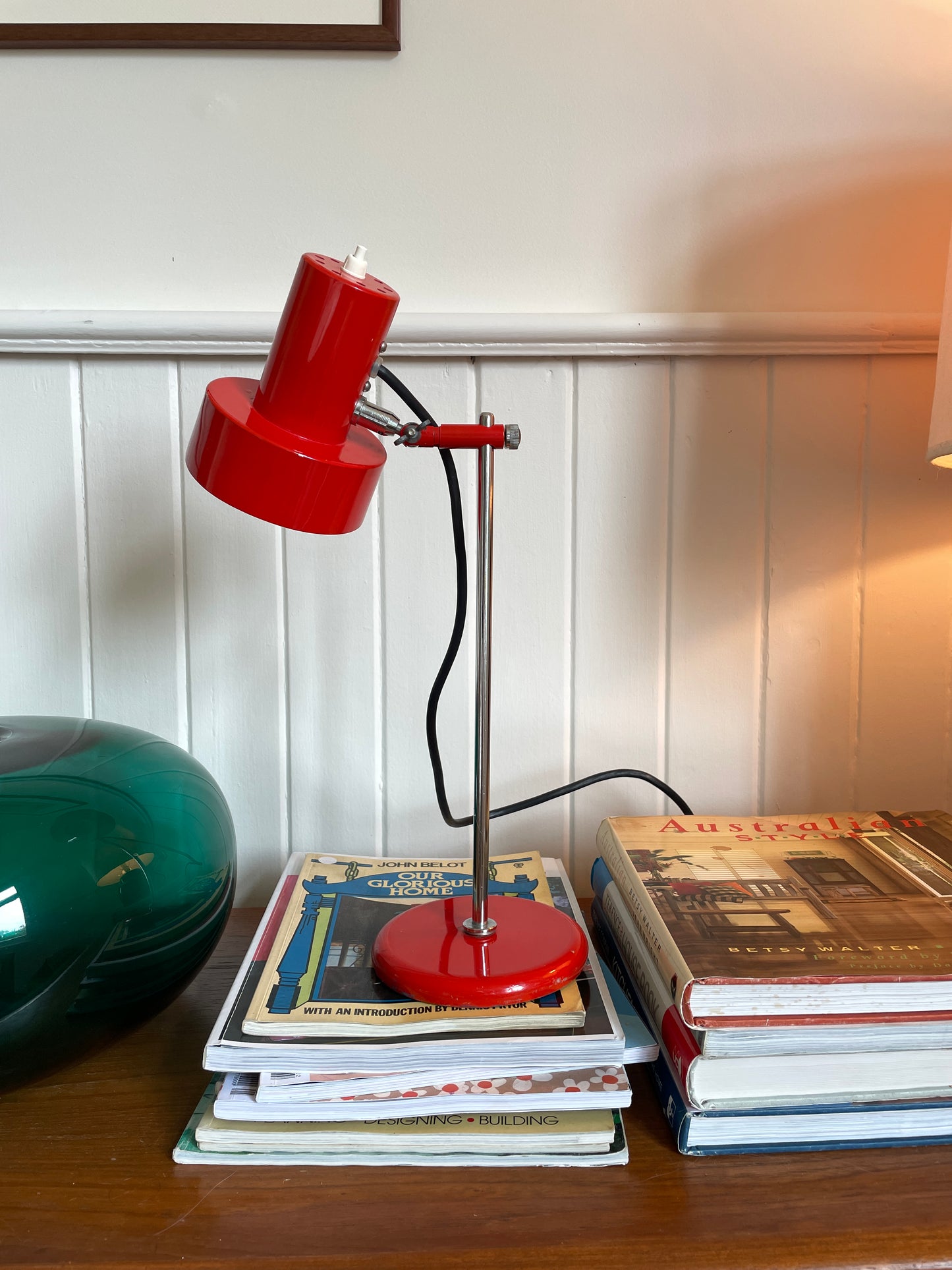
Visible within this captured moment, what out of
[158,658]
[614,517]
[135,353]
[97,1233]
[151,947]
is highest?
[135,353]

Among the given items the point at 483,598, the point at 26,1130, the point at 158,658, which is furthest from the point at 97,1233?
the point at 158,658

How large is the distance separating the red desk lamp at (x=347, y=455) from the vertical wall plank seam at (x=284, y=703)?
279mm

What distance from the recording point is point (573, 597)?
87 centimetres

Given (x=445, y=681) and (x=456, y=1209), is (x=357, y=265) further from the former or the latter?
(x=456, y=1209)

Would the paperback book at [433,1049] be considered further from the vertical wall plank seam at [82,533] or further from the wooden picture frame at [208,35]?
the wooden picture frame at [208,35]

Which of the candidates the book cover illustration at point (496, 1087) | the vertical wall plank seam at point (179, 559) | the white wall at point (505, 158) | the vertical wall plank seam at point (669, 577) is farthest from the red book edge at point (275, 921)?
the white wall at point (505, 158)

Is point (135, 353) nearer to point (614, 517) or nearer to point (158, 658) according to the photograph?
point (158, 658)

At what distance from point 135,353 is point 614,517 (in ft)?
1.49

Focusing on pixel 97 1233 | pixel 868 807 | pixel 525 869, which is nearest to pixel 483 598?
pixel 525 869

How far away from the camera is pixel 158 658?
858 millimetres

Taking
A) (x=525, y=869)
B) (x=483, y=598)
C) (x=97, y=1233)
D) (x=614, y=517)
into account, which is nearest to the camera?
(x=97, y=1233)

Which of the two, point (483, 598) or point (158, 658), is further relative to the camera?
point (158, 658)

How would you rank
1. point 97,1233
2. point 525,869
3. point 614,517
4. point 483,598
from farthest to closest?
1. point 614,517
2. point 525,869
3. point 483,598
4. point 97,1233

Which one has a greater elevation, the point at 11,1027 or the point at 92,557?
the point at 92,557
